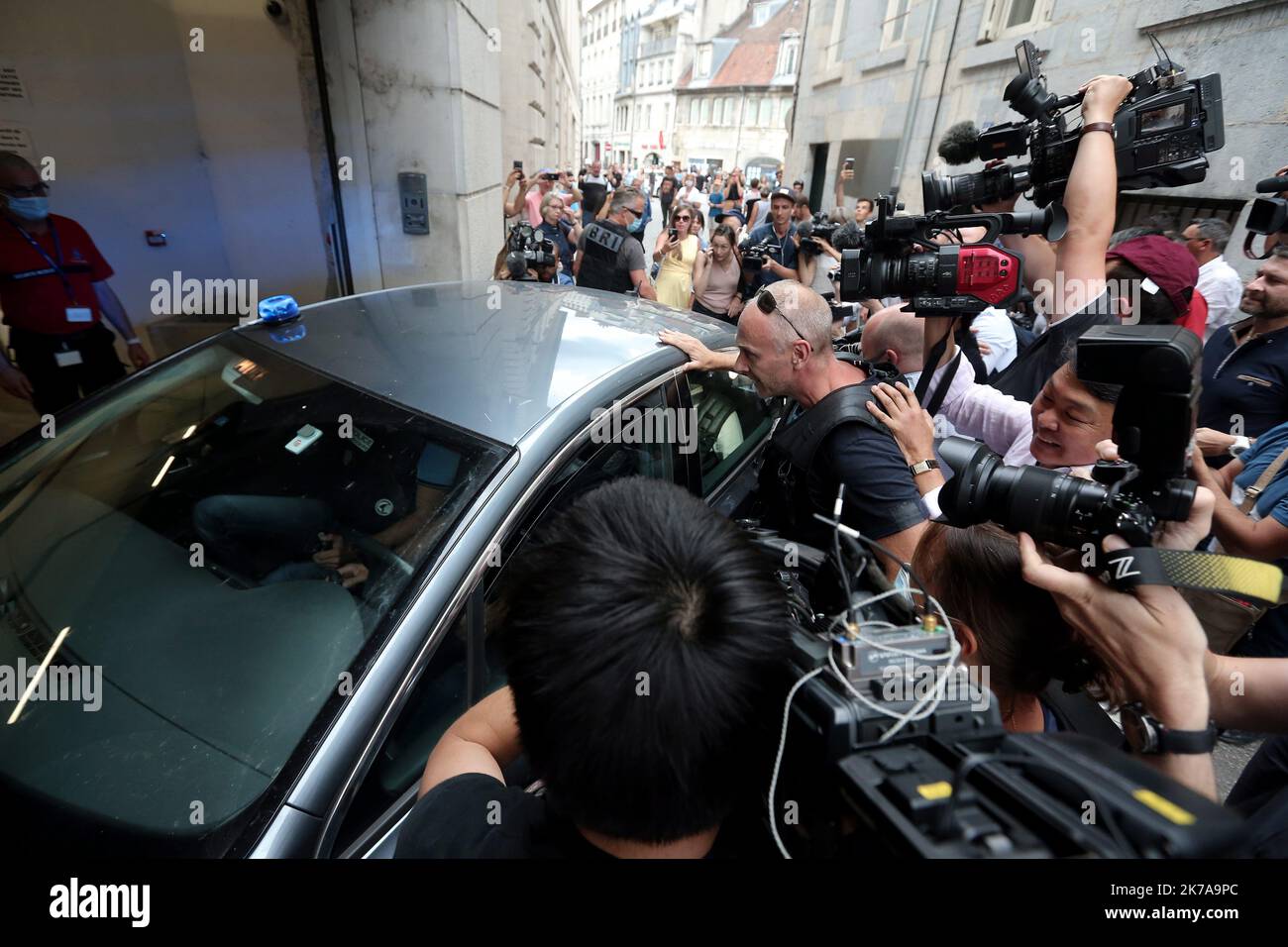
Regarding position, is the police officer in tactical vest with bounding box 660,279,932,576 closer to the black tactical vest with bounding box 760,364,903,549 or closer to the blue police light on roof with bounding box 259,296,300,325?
the black tactical vest with bounding box 760,364,903,549

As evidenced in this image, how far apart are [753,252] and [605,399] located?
3.71 meters

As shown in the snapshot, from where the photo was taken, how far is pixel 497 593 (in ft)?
4.56

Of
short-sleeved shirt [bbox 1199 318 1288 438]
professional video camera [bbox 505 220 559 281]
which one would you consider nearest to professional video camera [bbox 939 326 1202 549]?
short-sleeved shirt [bbox 1199 318 1288 438]

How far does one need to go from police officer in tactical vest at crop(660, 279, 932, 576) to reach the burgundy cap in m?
1.02

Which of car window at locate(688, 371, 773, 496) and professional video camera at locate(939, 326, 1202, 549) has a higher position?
professional video camera at locate(939, 326, 1202, 549)

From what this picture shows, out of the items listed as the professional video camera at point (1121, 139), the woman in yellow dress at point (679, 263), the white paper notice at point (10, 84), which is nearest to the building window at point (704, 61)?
the woman in yellow dress at point (679, 263)

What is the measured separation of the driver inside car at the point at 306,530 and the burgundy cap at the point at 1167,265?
2.47m

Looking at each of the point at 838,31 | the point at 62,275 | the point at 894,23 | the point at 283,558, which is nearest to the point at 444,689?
the point at 283,558

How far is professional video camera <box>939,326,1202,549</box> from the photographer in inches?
35.8

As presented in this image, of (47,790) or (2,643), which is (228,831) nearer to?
(47,790)

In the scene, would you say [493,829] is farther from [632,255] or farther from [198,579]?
[632,255]

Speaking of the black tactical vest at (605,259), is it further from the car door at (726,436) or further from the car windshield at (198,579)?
the car windshield at (198,579)

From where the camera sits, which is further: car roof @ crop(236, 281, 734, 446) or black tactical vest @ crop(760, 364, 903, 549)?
black tactical vest @ crop(760, 364, 903, 549)

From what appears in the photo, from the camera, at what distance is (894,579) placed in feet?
4.77
